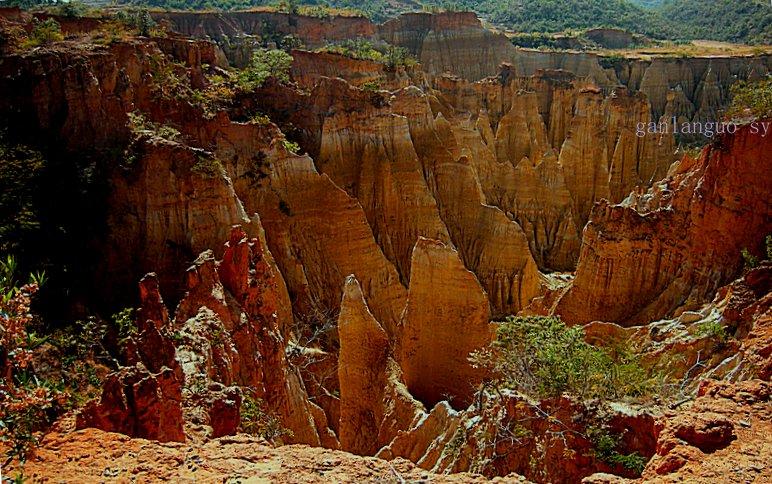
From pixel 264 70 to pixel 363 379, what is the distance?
22.9m

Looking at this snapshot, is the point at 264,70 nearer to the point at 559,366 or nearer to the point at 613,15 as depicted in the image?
the point at 559,366

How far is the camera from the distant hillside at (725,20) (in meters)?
82.8

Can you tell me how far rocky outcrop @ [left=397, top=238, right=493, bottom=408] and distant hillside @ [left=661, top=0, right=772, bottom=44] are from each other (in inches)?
3204

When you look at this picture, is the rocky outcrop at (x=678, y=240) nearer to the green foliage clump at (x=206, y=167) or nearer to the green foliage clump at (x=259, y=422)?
the green foliage clump at (x=259, y=422)

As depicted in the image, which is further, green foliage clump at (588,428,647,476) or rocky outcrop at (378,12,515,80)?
rocky outcrop at (378,12,515,80)

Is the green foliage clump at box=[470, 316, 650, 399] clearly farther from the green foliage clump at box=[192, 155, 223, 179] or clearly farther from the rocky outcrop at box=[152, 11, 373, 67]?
the rocky outcrop at box=[152, 11, 373, 67]

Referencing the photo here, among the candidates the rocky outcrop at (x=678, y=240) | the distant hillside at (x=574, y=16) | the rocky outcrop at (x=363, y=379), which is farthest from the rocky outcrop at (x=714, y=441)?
the distant hillside at (x=574, y=16)

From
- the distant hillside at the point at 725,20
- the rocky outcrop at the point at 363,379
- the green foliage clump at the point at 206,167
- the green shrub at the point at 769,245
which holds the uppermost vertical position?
the distant hillside at the point at 725,20

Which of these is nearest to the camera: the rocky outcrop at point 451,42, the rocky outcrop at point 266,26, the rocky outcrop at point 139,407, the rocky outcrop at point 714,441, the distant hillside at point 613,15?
the rocky outcrop at point 714,441

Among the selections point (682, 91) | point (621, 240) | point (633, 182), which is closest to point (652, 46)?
point (682, 91)

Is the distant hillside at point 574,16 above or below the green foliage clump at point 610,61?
above

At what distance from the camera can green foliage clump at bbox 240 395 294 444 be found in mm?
8945

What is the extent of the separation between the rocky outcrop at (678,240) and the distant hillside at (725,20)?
7830 centimetres

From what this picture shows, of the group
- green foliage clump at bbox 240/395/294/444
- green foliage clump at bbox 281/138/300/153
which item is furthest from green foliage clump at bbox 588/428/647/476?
green foliage clump at bbox 281/138/300/153
